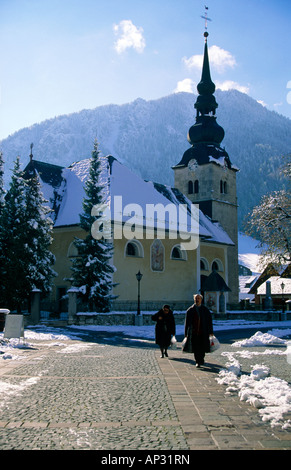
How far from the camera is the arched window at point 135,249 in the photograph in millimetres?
33094

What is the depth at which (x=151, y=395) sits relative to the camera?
7414 mm

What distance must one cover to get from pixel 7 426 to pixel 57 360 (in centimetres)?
625

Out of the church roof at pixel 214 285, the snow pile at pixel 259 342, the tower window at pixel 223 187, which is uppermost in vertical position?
the tower window at pixel 223 187

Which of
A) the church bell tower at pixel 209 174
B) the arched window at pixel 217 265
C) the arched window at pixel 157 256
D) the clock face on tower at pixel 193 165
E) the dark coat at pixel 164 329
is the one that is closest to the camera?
the dark coat at pixel 164 329

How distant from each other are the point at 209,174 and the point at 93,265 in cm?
2434

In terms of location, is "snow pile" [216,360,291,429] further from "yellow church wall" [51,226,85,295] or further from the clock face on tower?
the clock face on tower

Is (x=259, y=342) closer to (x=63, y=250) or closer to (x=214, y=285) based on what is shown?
(x=63, y=250)

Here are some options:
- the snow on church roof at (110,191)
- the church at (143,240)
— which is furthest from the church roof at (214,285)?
the snow on church roof at (110,191)

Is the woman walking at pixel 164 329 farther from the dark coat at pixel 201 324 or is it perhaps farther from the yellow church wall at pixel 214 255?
the yellow church wall at pixel 214 255

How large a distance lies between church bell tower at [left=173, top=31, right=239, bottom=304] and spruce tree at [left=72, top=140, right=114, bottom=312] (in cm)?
→ 2129

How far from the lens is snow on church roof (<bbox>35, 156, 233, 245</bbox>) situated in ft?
108

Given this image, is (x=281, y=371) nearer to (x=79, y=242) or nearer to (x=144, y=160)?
(x=79, y=242)

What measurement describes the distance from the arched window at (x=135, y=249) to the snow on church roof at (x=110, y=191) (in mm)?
2271
